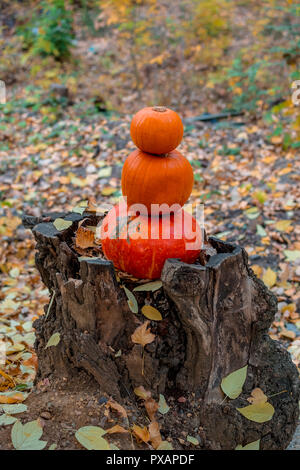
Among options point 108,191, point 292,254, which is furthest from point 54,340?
point 108,191

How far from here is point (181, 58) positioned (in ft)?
27.1

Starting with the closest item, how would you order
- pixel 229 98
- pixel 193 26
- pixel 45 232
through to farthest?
pixel 45 232
pixel 229 98
pixel 193 26

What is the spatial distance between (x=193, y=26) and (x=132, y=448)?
7.79m

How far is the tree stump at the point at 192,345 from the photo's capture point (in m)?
1.92

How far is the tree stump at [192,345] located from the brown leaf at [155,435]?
0.07 meters

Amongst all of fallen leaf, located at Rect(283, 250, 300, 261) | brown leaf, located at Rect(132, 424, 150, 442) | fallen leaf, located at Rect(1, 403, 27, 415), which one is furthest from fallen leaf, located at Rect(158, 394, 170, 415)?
fallen leaf, located at Rect(283, 250, 300, 261)

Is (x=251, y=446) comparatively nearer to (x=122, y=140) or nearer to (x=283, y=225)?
(x=283, y=225)

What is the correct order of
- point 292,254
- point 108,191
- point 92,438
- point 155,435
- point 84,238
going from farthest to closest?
point 108,191 → point 292,254 → point 84,238 → point 155,435 → point 92,438

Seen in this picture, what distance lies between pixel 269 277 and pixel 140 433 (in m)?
2.09

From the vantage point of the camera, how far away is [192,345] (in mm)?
1983

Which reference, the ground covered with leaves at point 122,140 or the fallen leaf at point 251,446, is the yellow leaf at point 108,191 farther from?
the fallen leaf at point 251,446

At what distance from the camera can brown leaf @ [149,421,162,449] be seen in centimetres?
185

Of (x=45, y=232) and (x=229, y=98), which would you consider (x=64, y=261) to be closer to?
(x=45, y=232)

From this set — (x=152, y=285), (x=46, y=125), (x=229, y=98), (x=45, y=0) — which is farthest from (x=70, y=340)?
(x=45, y=0)
